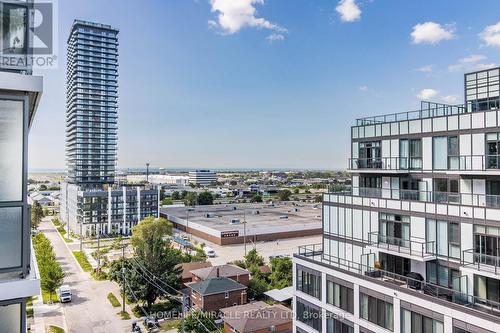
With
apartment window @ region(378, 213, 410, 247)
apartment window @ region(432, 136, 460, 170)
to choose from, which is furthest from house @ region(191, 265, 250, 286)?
apartment window @ region(432, 136, 460, 170)

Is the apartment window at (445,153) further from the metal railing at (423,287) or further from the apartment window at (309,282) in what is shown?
the apartment window at (309,282)

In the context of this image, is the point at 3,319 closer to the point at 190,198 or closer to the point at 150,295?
the point at 150,295

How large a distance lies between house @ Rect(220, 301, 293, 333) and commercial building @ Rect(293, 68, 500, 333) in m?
4.70

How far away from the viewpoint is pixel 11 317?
4648 mm

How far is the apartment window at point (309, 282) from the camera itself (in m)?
21.9

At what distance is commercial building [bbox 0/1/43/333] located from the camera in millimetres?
4461

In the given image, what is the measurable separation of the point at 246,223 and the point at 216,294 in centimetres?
3625

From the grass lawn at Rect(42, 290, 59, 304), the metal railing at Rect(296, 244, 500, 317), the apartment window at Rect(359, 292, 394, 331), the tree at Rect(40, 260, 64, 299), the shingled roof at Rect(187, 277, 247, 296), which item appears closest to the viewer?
the metal railing at Rect(296, 244, 500, 317)

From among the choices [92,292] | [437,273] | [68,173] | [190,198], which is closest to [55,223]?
[68,173]

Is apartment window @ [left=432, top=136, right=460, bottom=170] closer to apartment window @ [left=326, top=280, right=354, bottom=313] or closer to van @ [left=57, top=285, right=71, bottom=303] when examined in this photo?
apartment window @ [left=326, top=280, right=354, bottom=313]

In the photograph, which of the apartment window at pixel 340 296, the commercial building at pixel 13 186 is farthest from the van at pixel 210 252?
the commercial building at pixel 13 186

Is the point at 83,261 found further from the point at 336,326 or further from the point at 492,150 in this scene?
the point at 492,150

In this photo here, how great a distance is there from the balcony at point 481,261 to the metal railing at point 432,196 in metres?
2.13

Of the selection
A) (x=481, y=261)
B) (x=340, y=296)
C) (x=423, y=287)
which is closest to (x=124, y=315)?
(x=340, y=296)
